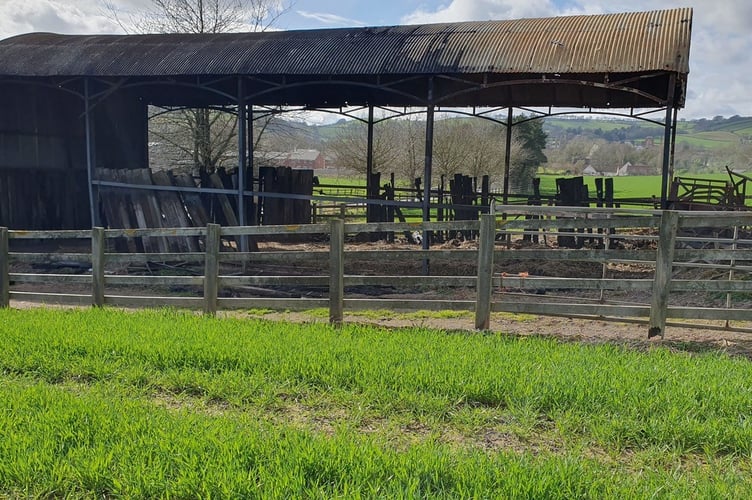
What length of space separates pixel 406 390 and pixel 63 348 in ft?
10.0

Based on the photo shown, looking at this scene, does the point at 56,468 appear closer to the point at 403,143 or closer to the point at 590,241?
the point at 590,241

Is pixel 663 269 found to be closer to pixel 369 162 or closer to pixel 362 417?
pixel 362 417

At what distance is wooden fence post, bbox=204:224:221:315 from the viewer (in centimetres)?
755

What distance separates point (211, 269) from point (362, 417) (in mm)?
4111

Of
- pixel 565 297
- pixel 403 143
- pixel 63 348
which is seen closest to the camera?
pixel 63 348

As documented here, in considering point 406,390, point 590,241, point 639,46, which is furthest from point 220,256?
point 590,241

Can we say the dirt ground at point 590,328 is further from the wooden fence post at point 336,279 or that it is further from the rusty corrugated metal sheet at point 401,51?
the rusty corrugated metal sheet at point 401,51

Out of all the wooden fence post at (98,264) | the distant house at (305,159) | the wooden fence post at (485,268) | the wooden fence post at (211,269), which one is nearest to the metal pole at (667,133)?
the wooden fence post at (485,268)

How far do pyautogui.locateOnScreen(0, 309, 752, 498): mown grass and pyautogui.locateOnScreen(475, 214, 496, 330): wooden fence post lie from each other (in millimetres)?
898

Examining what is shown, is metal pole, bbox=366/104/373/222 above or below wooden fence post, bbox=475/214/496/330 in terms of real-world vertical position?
above

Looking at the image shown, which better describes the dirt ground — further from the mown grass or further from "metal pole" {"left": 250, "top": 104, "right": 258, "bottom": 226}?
"metal pole" {"left": 250, "top": 104, "right": 258, "bottom": 226}

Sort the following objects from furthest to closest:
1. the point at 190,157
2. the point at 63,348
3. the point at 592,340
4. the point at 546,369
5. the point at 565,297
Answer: the point at 190,157
the point at 565,297
the point at 592,340
the point at 63,348
the point at 546,369

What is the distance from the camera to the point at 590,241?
54.3ft

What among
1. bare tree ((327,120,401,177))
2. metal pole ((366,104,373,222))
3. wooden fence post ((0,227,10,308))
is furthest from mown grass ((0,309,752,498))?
bare tree ((327,120,401,177))
